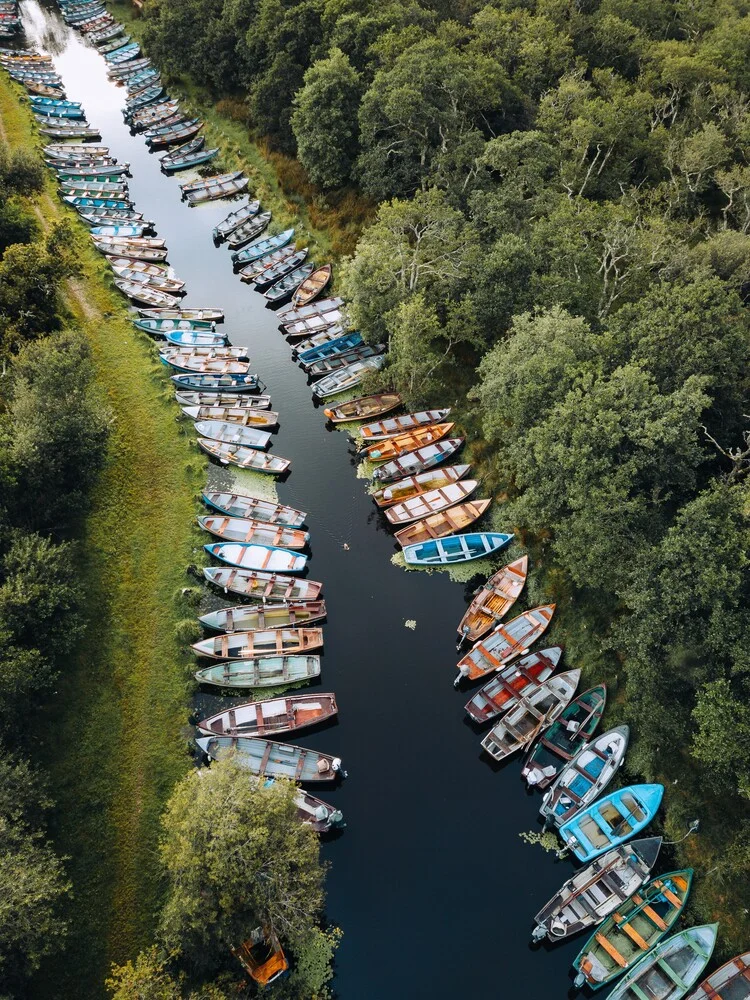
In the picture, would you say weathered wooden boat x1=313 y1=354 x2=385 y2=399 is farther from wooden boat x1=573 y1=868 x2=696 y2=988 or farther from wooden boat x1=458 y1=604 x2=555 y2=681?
wooden boat x1=573 y1=868 x2=696 y2=988

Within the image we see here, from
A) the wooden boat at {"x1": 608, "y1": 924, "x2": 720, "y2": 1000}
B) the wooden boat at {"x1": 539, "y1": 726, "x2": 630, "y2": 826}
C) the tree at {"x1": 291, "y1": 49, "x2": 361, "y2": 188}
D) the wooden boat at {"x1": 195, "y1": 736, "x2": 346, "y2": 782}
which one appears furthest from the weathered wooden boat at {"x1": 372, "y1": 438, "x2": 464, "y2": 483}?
the tree at {"x1": 291, "y1": 49, "x2": 361, "y2": 188}

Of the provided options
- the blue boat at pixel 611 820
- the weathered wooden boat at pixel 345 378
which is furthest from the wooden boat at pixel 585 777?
the weathered wooden boat at pixel 345 378

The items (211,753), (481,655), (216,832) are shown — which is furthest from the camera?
(481,655)

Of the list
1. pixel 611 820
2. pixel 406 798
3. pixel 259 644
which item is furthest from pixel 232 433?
pixel 611 820

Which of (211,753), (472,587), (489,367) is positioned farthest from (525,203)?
(211,753)

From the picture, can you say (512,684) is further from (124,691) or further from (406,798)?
(124,691)

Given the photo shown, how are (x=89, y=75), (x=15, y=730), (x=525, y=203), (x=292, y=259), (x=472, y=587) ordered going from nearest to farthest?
(x=15, y=730) < (x=472, y=587) < (x=525, y=203) < (x=292, y=259) < (x=89, y=75)

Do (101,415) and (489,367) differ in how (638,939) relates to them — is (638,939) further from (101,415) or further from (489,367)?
(101,415)

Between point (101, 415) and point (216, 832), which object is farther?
point (101, 415)

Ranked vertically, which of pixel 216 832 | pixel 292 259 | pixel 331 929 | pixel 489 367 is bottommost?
pixel 331 929
